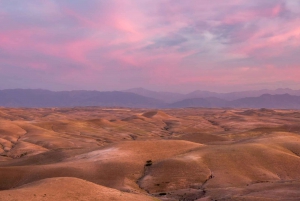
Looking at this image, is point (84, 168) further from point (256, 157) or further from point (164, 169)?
point (256, 157)

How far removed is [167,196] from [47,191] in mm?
19041

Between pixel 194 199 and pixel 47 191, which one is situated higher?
pixel 47 191

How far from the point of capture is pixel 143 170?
6694cm

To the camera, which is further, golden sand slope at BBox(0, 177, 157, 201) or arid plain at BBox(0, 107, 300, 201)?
arid plain at BBox(0, 107, 300, 201)

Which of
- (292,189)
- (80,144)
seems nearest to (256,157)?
(292,189)

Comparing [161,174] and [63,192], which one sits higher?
[63,192]

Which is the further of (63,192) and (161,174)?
(161,174)

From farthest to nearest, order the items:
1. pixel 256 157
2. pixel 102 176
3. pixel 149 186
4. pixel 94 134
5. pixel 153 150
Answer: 1. pixel 94 134
2. pixel 153 150
3. pixel 256 157
4. pixel 102 176
5. pixel 149 186

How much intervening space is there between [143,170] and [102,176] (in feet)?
30.1

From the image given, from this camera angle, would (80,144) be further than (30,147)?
Yes

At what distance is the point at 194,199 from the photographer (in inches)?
1854

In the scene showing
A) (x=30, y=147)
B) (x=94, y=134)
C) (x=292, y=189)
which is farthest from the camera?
(x=94, y=134)

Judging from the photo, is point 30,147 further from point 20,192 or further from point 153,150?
point 20,192

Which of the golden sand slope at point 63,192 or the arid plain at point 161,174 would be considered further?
the arid plain at point 161,174
